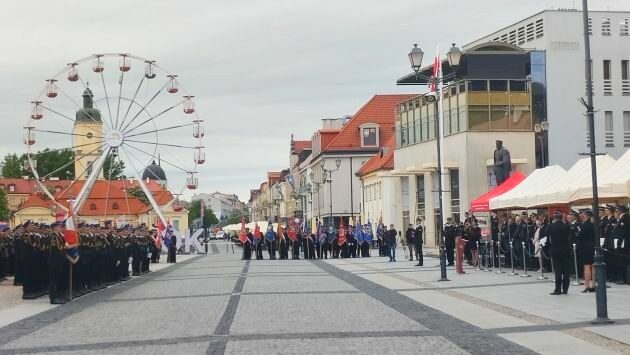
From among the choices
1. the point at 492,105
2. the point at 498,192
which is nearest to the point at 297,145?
the point at 492,105

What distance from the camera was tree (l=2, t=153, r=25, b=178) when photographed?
5871 inches

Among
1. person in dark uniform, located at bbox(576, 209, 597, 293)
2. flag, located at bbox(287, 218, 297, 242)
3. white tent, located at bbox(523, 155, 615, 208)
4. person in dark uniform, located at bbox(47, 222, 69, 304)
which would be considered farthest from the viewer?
flag, located at bbox(287, 218, 297, 242)

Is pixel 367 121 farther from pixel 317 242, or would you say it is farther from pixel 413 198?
pixel 317 242

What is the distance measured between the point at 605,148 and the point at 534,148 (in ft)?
18.8

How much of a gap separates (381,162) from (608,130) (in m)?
26.7

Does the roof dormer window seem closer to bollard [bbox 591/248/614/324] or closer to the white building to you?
the white building

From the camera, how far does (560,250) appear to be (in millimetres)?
21094

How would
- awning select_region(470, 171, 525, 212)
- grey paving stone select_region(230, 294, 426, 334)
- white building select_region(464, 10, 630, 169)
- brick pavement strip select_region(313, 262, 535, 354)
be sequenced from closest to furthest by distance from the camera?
1. brick pavement strip select_region(313, 262, 535, 354)
2. grey paving stone select_region(230, 294, 426, 334)
3. awning select_region(470, 171, 525, 212)
4. white building select_region(464, 10, 630, 169)

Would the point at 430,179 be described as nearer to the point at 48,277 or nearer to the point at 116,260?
the point at 116,260

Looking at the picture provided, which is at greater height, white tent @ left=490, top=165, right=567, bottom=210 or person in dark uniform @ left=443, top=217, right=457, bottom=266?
white tent @ left=490, top=165, right=567, bottom=210

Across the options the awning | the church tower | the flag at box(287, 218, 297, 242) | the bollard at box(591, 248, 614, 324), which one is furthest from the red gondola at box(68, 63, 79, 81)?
the bollard at box(591, 248, 614, 324)

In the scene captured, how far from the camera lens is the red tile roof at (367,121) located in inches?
4031

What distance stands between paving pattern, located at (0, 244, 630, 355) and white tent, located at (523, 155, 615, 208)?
242cm

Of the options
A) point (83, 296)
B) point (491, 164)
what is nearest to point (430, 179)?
point (491, 164)
